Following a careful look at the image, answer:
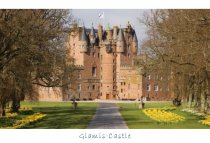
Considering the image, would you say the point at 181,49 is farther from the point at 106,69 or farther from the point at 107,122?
the point at 106,69

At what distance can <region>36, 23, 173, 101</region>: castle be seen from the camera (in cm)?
4658

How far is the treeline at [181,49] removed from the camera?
2753 cm

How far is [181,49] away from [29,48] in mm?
8513

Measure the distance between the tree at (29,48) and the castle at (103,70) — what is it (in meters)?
9.39

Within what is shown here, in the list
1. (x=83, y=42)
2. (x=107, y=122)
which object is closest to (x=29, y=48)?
(x=107, y=122)

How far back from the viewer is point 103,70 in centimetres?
6481

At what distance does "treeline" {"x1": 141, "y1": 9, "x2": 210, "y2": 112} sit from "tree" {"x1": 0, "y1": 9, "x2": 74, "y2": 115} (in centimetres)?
514

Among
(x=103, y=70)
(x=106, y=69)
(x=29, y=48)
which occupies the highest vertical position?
(x=106, y=69)
